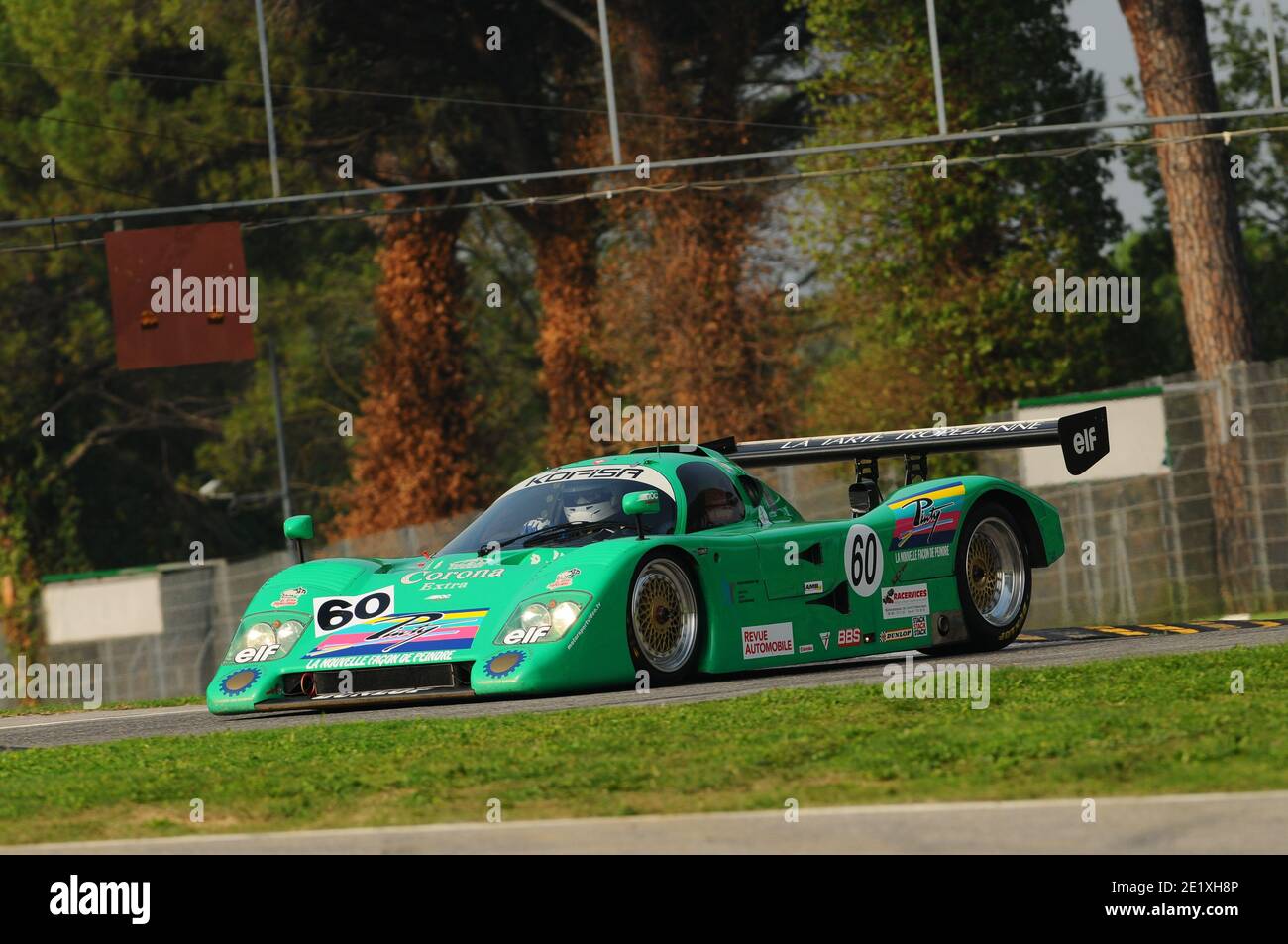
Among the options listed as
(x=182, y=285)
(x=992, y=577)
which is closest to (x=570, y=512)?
(x=992, y=577)

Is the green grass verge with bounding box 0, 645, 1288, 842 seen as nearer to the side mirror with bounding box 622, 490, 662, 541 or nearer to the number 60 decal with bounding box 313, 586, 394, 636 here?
the number 60 decal with bounding box 313, 586, 394, 636

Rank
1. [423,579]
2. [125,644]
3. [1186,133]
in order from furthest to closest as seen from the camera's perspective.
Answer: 1. [125,644]
2. [1186,133]
3. [423,579]

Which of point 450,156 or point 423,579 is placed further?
point 450,156

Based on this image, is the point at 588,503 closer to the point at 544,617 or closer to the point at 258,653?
the point at 544,617

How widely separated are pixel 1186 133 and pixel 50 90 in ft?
95.5

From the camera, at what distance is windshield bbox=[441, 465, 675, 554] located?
1238 cm

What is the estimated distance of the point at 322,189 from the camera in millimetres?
40531

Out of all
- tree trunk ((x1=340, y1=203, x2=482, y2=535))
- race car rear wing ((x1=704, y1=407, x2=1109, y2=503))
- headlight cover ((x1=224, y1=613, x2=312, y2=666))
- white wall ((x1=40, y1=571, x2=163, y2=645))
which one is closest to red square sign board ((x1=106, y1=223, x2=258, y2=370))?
white wall ((x1=40, y1=571, x2=163, y2=645))

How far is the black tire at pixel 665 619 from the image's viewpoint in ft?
37.6

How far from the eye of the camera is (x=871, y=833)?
618 centimetres

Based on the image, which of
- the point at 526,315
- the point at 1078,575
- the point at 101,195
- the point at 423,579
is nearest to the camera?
the point at 423,579

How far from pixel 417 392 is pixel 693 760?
3234cm
